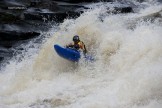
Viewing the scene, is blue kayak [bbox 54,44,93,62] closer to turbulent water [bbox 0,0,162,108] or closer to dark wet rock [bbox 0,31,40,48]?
turbulent water [bbox 0,0,162,108]

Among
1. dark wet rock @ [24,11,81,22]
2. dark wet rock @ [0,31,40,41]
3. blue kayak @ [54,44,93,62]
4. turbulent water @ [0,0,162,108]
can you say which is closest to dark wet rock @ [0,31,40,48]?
dark wet rock @ [0,31,40,41]

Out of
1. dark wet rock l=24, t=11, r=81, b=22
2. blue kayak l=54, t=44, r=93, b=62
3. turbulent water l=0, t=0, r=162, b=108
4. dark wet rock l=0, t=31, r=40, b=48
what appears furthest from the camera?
dark wet rock l=24, t=11, r=81, b=22

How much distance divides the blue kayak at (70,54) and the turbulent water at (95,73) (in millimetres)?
201

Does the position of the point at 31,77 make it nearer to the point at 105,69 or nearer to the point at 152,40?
the point at 105,69

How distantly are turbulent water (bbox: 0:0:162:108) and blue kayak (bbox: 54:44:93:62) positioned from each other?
0.66 feet

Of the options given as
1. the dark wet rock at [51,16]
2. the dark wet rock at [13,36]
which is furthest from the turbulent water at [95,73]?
the dark wet rock at [51,16]

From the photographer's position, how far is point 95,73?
38.9 feet

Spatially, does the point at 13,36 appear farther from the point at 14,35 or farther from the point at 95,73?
the point at 95,73

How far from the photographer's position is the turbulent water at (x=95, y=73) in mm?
9703

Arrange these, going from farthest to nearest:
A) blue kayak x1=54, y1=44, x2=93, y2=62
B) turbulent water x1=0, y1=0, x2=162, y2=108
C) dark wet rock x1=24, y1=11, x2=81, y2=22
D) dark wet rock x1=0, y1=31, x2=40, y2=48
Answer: dark wet rock x1=24, y1=11, x2=81, y2=22 → dark wet rock x1=0, y1=31, x2=40, y2=48 → blue kayak x1=54, y1=44, x2=93, y2=62 → turbulent water x1=0, y1=0, x2=162, y2=108

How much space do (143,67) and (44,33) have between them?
24.2 feet

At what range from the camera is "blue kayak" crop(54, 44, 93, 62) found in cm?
1235

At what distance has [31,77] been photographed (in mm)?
12172

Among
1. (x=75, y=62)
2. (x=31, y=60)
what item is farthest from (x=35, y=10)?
(x=75, y=62)
